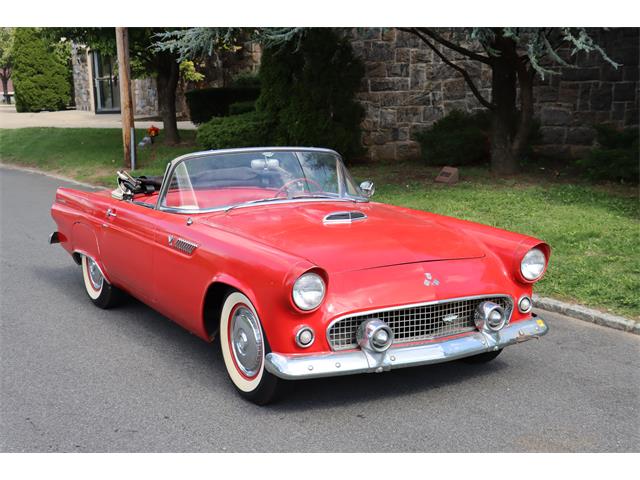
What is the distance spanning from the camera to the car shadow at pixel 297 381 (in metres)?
4.07

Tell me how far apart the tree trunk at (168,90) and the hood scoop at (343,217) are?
45.8 ft

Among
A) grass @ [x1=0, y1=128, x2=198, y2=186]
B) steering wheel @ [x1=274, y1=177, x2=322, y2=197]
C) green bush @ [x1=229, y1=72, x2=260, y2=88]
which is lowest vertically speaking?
grass @ [x1=0, y1=128, x2=198, y2=186]

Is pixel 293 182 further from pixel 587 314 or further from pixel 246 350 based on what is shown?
pixel 587 314

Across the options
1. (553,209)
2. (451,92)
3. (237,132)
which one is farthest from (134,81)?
(553,209)

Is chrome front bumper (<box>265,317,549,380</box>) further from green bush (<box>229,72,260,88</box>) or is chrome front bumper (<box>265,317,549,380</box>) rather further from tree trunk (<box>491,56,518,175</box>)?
green bush (<box>229,72,260,88</box>)

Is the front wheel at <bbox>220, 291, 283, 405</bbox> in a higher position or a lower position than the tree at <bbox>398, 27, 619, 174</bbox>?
lower

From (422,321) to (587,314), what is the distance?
2191mm

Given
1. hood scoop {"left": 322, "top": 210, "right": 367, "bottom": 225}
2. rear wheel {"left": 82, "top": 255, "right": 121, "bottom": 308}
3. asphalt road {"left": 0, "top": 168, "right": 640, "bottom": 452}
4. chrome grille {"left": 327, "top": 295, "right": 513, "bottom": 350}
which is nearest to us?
asphalt road {"left": 0, "top": 168, "right": 640, "bottom": 452}

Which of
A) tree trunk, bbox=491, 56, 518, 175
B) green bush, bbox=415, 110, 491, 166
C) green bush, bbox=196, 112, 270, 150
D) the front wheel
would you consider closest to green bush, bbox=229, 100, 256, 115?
green bush, bbox=196, 112, 270, 150

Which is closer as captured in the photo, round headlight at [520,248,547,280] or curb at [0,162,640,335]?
round headlight at [520,248,547,280]

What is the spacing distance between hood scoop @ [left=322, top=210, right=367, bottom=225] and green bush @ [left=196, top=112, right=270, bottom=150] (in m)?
9.62

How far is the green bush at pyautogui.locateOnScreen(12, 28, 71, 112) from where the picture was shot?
33.2 meters

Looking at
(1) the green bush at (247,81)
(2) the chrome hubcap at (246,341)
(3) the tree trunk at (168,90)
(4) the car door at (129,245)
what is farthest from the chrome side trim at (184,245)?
(1) the green bush at (247,81)

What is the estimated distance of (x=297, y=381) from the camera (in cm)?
423
